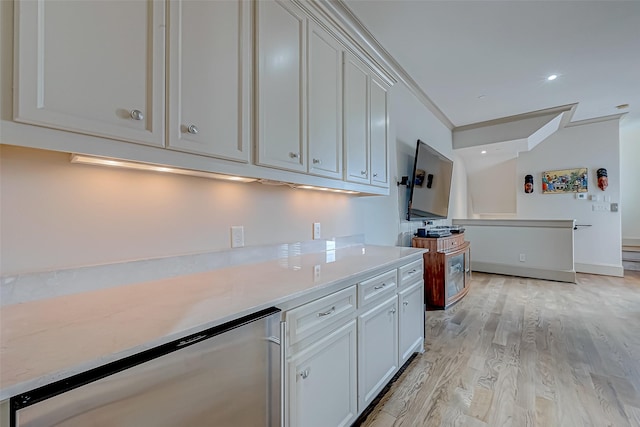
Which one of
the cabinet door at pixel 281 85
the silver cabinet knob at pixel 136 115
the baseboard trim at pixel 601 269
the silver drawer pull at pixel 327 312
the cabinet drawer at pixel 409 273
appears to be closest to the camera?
the silver cabinet knob at pixel 136 115

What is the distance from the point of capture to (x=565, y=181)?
5457mm

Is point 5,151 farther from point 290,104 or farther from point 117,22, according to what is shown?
point 290,104

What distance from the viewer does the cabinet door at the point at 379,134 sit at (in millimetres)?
2250

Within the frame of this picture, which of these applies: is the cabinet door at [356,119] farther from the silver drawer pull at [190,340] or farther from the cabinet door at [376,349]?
the silver drawer pull at [190,340]

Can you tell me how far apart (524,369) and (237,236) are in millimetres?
2353

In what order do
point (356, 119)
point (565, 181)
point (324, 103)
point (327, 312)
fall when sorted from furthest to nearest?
point (565, 181), point (356, 119), point (324, 103), point (327, 312)

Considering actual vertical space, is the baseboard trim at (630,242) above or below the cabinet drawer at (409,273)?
below

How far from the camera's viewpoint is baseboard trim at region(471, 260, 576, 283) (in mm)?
4578

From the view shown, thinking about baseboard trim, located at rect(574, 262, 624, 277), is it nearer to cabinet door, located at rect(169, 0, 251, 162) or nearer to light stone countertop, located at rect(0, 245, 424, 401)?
light stone countertop, located at rect(0, 245, 424, 401)

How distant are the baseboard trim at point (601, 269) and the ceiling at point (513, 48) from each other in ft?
9.42

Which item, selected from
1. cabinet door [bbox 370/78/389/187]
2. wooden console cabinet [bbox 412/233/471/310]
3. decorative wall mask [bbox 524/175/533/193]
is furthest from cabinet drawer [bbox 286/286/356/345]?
decorative wall mask [bbox 524/175/533/193]

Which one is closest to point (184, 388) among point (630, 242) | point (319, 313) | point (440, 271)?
point (319, 313)

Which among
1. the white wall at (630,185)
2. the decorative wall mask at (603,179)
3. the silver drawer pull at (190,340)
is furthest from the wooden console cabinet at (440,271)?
the white wall at (630,185)

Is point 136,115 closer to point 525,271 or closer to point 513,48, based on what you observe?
point 513,48
